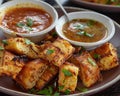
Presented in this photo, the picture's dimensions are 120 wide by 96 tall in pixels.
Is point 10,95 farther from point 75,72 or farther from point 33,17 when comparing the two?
point 33,17

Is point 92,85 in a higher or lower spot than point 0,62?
lower

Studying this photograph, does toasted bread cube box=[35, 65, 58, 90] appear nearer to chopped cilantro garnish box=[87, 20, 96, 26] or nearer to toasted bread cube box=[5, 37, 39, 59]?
toasted bread cube box=[5, 37, 39, 59]

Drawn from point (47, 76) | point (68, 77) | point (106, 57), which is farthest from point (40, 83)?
point (106, 57)

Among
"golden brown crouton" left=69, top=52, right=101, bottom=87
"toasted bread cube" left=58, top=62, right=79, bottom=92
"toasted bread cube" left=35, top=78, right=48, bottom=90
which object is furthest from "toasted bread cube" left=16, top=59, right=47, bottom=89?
"golden brown crouton" left=69, top=52, right=101, bottom=87

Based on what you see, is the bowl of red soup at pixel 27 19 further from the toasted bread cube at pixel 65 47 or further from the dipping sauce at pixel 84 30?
the toasted bread cube at pixel 65 47

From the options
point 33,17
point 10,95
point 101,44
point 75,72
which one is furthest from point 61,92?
point 33,17

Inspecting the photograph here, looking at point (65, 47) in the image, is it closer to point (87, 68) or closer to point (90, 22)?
point (87, 68)
